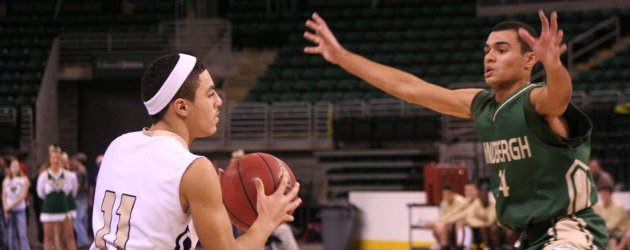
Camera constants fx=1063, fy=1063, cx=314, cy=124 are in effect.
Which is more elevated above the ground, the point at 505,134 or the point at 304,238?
the point at 505,134

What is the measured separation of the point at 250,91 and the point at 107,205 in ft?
61.9

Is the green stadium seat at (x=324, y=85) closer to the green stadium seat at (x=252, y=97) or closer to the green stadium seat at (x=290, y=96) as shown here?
the green stadium seat at (x=290, y=96)

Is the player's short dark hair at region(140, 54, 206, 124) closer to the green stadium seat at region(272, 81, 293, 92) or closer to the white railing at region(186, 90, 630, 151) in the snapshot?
the white railing at region(186, 90, 630, 151)

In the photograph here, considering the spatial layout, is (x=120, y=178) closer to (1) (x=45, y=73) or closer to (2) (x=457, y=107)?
(2) (x=457, y=107)

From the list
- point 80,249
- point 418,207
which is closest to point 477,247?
point 418,207

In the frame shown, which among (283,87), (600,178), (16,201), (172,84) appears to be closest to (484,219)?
(600,178)

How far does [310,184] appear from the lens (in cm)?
1970

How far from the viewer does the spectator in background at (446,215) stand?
46.2 ft

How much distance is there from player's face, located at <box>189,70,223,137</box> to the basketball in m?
0.28

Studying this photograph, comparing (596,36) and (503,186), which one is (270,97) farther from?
(503,186)

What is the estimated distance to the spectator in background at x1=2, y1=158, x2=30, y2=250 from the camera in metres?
14.8

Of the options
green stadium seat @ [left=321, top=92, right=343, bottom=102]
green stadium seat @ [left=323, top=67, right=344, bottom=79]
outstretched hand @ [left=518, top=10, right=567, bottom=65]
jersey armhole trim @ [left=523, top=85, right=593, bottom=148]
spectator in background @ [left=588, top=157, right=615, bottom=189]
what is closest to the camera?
outstretched hand @ [left=518, top=10, right=567, bottom=65]

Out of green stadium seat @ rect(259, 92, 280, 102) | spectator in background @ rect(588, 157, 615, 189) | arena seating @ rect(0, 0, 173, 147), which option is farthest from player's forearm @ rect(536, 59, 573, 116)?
arena seating @ rect(0, 0, 173, 147)

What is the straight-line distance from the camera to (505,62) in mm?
4594
